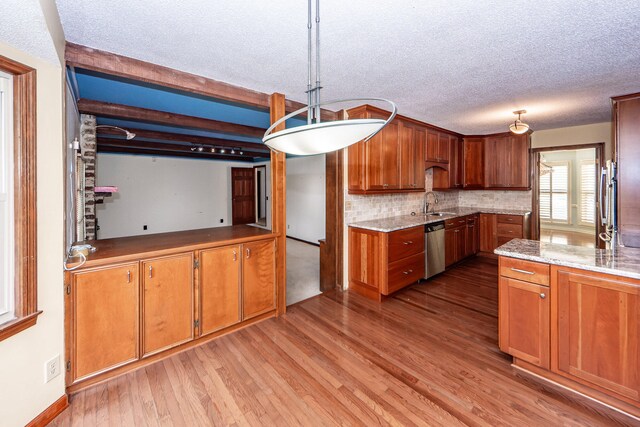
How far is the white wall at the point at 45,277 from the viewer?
5.06ft

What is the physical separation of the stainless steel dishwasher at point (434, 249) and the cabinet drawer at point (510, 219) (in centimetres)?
176

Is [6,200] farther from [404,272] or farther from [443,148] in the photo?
[443,148]

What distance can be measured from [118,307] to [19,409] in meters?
0.67

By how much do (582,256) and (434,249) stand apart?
7.06 ft

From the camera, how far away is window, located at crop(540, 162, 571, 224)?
300 inches

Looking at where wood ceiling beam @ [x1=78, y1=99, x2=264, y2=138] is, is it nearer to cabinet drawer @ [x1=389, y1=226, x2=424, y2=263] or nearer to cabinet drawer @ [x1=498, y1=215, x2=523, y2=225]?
cabinet drawer @ [x1=389, y1=226, x2=424, y2=263]

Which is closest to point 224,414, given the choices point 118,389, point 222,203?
point 118,389

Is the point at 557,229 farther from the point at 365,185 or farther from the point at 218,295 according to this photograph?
the point at 218,295

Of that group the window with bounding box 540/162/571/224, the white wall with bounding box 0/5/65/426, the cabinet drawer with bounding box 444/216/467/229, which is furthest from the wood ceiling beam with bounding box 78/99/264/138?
the window with bounding box 540/162/571/224

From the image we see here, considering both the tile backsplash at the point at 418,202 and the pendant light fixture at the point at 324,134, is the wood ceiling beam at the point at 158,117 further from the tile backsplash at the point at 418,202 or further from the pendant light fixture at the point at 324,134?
the pendant light fixture at the point at 324,134

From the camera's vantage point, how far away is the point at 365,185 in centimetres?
362

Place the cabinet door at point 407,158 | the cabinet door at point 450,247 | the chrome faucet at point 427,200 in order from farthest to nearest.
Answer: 1. the chrome faucet at point 427,200
2. the cabinet door at point 450,247
3. the cabinet door at point 407,158

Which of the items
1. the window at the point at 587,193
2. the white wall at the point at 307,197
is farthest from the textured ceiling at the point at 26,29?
the window at the point at 587,193

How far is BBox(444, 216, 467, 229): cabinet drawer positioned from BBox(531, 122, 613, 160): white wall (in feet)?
6.86
